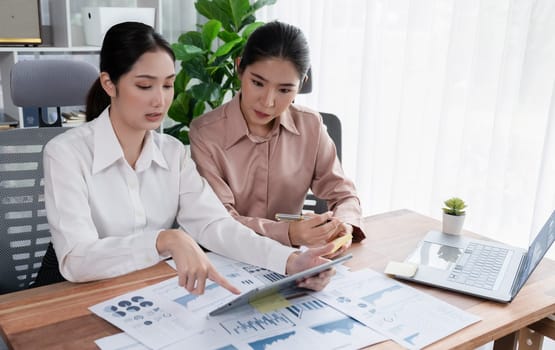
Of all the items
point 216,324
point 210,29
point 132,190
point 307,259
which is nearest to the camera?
point 216,324

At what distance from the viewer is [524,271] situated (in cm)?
128

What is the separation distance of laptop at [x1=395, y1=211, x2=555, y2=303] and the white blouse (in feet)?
1.11

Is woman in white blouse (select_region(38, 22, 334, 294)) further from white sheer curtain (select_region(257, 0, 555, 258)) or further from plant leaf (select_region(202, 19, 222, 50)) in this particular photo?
plant leaf (select_region(202, 19, 222, 50))

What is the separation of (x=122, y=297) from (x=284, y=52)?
0.83m

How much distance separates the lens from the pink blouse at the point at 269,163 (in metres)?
1.71

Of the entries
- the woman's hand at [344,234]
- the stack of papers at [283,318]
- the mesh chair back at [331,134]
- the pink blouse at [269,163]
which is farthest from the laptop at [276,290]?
the mesh chair back at [331,134]

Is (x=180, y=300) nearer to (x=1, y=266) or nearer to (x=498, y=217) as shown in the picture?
(x=1, y=266)

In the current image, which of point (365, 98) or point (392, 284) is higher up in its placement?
point (365, 98)

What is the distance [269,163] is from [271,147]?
50 millimetres

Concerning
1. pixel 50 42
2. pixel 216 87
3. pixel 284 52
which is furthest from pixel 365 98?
pixel 50 42

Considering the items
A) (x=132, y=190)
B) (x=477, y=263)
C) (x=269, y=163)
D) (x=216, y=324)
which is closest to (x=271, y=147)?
(x=269, y=163)

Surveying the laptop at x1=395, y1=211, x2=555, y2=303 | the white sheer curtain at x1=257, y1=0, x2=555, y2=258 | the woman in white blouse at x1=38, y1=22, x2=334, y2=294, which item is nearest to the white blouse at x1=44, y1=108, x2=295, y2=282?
the woman in white blouse at x1=38, y1=22, x2=334, y2=294

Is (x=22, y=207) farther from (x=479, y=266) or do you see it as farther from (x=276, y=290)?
(x=479, y=266)

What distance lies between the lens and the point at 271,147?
177 centimetres
